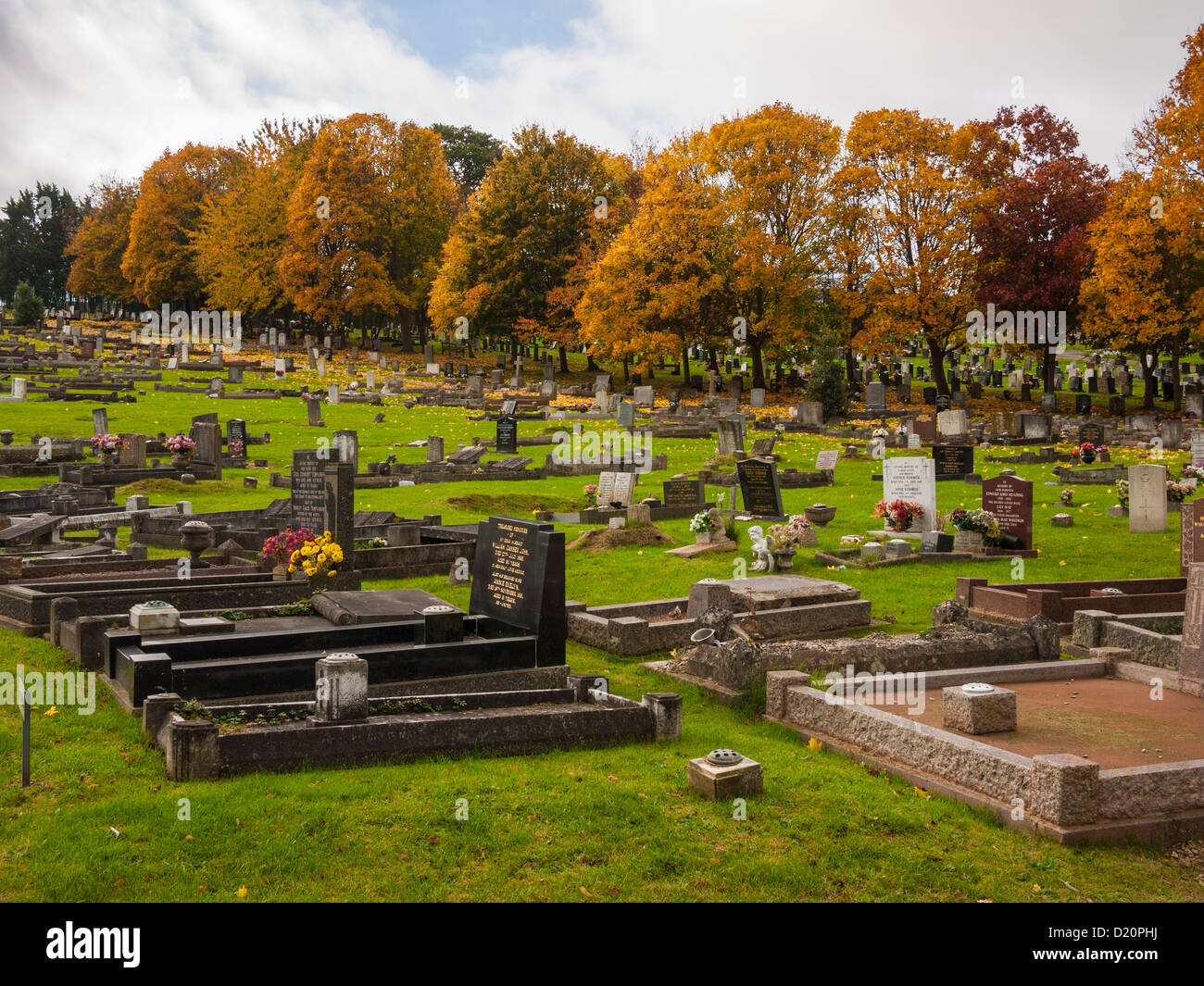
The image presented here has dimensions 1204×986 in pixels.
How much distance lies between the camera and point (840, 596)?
50.1 ft

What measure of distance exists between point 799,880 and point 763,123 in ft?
163

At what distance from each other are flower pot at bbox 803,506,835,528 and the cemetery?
6 centimetres

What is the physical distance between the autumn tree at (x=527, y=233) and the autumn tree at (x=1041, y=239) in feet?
66.4

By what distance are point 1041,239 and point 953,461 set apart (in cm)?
2499

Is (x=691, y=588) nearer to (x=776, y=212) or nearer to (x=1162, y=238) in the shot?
(x=1162, y=238)

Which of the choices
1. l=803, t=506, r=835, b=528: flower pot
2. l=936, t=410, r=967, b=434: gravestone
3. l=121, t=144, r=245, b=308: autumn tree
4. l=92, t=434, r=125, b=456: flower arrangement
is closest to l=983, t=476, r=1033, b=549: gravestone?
l=803, t=506, r=835, b=528: flower pot

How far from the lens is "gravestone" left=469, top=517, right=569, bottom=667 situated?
11.8 meters

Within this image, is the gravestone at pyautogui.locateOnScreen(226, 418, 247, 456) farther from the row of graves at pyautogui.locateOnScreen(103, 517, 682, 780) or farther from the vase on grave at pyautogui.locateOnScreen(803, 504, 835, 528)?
the row of graves at pyautogui.locateOnScreen(103, 517, 682, 780)

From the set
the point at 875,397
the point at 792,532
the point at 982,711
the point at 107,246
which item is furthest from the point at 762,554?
the point at 107,246

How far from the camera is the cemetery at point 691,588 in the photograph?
7531 millimetres

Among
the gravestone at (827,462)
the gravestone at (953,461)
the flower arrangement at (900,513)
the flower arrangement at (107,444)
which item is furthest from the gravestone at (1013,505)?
the flower arrangement at (107,444)

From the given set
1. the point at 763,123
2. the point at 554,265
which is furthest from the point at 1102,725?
the point at 554,265

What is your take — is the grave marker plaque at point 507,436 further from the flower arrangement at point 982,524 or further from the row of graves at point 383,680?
the row of graves at point 383,680

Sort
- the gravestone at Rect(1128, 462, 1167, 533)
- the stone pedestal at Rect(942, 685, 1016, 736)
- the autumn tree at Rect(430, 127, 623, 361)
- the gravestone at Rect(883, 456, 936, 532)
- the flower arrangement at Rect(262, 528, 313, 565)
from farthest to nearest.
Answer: the autumn tree at Rect(430, 127, 623, 361) → the gravestone at Rect(1128, 462, 1167, 533) → the gravestone at Rect(883, 456, 936, 532) → the flower arrangement at Rect(262, 528, 313, 565) → the stone pedestal at Rect(942, 685, 1016, 736)
